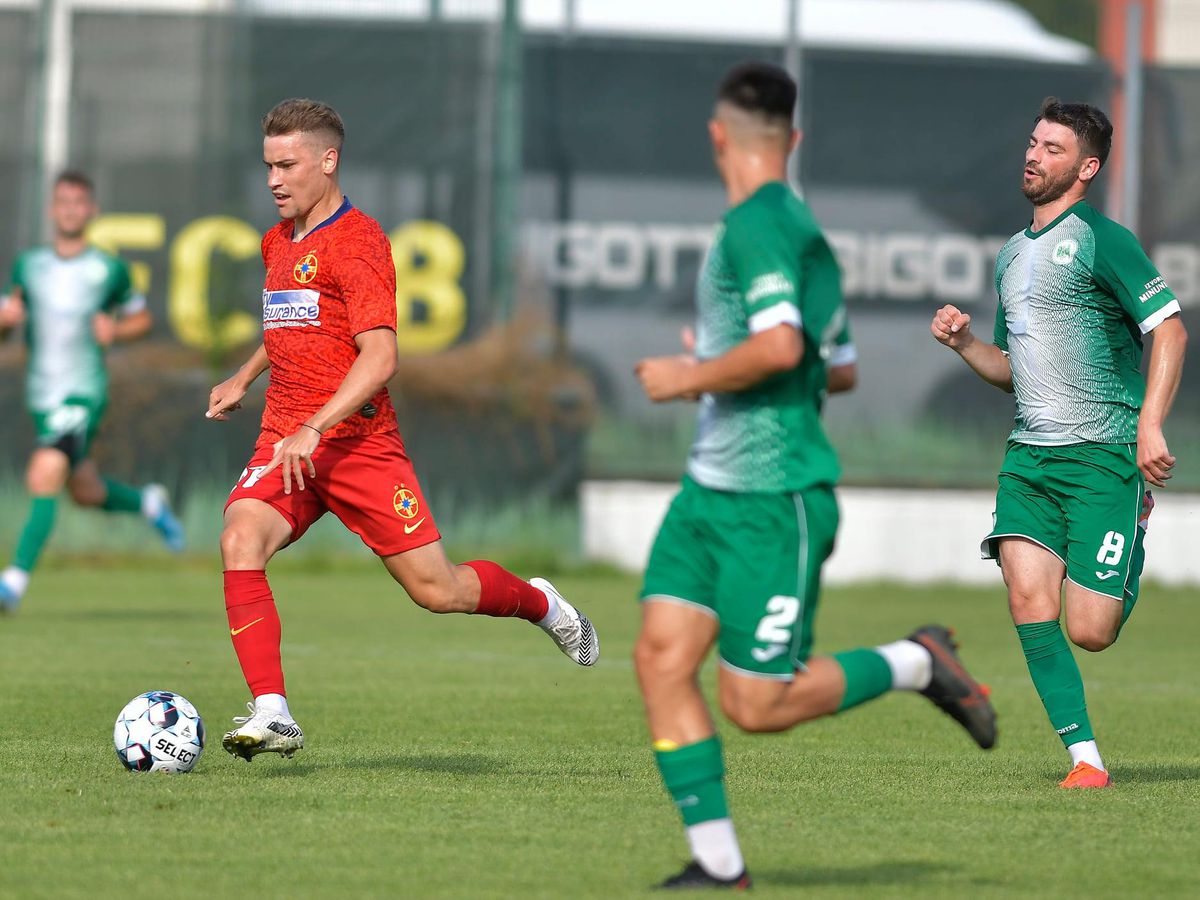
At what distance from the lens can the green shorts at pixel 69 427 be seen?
13.4 meters

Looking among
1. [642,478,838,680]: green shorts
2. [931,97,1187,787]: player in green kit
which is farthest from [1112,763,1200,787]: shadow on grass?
[642,478,838,680]: green shorts

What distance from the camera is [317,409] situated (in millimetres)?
7078

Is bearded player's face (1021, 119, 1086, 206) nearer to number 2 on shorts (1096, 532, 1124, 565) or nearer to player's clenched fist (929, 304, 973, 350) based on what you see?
player's clenched fist (929, 304, 973, 350)

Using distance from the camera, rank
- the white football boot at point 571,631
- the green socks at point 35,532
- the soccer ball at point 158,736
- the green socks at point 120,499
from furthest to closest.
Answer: the green socks at point 120,499
the green socks at point 35,532
the white football boot at point 571,631
the soccer ball at point 158,736

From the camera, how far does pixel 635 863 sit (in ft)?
17.9

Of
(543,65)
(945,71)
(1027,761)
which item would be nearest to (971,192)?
(945,71)

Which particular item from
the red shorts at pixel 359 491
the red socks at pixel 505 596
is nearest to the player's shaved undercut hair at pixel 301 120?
the red shorts at pixel 359 491

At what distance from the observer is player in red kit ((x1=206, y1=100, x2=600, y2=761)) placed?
22.8ft

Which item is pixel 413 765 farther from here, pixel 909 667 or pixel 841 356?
pixel 841 356

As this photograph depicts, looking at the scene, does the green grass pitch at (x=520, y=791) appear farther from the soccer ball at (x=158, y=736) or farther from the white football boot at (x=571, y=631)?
the white football boot at (x=571, y=631)

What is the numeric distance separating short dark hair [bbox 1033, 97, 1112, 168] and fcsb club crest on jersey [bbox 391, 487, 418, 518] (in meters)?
2.57

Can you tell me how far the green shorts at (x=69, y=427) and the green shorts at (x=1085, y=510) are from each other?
7.74 m

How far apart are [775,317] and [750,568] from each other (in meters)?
0.62

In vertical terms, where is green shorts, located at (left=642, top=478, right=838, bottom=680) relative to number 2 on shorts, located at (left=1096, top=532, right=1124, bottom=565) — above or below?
above
